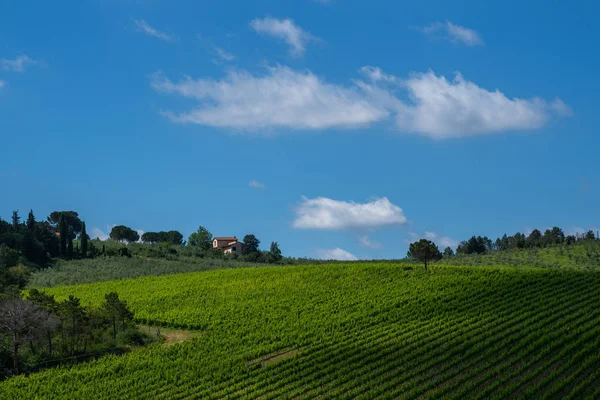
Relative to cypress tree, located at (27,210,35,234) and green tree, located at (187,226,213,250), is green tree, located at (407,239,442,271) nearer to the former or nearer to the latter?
cypress tree, located at (27,210,35,234)

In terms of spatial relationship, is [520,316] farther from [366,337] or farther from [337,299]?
[337,299]

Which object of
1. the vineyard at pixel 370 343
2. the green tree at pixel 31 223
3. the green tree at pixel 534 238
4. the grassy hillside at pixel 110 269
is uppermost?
the green tree at pixel 31 223

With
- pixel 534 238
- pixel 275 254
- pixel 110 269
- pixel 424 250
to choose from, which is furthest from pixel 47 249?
pixel 534 238

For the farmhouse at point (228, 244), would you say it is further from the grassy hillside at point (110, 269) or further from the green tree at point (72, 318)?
the green tree at point (72, 318)

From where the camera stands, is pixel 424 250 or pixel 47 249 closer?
pixel 424 250

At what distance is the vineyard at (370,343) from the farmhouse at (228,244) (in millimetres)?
87868

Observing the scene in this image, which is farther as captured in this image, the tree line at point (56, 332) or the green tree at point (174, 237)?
the green tree at point (174, 237)

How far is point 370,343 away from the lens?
160ft

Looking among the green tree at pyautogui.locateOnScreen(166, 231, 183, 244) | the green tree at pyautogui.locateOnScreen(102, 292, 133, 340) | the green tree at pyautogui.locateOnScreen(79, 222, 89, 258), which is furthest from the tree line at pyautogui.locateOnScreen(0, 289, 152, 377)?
the green tree at pyautogui.locateOnScreen(166, 231, 183, 244)

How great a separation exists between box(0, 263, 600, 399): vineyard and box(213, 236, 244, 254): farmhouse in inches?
3459

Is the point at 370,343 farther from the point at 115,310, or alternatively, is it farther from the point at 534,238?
the point at 534,238

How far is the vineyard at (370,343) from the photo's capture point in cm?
3850

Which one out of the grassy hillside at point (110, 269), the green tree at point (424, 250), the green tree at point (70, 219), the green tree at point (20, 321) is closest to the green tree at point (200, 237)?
the green tree at point (70, 219)

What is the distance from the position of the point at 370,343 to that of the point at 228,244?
422ft
